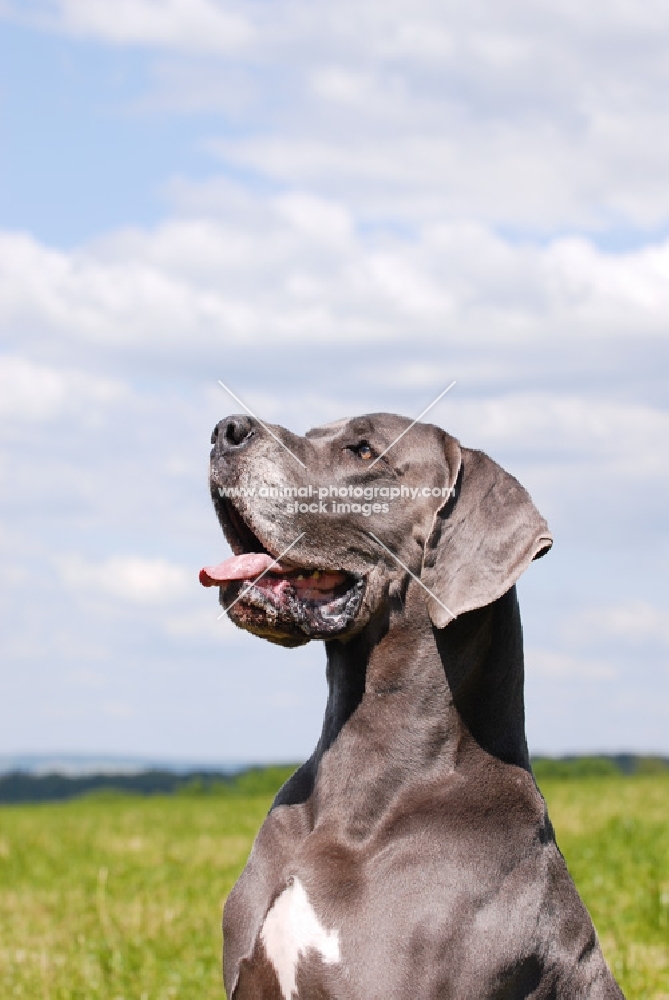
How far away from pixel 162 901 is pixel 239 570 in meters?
6.69

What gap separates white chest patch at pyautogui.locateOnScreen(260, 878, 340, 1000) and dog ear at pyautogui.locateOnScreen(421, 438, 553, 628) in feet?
3.60

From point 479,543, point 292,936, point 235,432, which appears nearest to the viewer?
point 292,936

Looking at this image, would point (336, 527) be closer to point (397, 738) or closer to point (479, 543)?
point (479, 543)

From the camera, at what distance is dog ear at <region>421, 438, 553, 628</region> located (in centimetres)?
469

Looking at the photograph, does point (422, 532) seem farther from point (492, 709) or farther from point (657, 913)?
point (657, 913)

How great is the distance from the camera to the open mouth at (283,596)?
489 centimetres

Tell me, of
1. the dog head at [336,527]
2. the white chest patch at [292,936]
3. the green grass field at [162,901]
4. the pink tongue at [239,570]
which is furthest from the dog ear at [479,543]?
the green grass field at [162,901]

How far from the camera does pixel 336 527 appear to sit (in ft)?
16.2

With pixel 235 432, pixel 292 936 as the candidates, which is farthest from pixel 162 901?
pixel 235 432

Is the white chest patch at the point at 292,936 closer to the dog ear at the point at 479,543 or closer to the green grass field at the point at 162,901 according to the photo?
the dog ear at the point at 479,543

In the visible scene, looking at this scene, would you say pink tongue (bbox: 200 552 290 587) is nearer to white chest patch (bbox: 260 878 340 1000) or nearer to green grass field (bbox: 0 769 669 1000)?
white chest patch (bbox: 260 878 340 1000)

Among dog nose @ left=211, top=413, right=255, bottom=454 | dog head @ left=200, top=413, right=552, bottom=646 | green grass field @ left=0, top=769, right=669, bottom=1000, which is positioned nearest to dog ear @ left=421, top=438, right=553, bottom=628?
dog head @ left=200, top=413, right=552, bottom=646

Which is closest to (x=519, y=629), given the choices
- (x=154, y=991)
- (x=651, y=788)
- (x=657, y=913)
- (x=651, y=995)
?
(x=651, y=995)

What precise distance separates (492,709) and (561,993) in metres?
1.04
